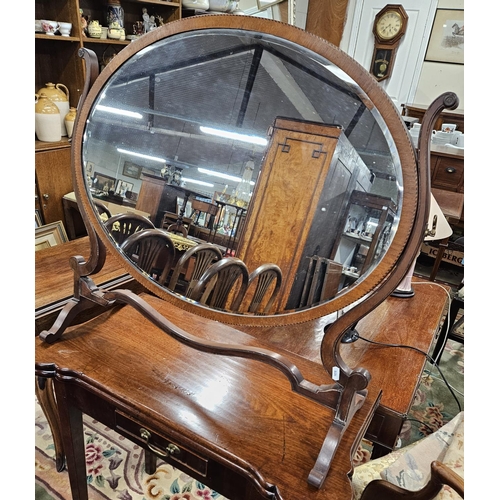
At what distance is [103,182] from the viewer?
75cm

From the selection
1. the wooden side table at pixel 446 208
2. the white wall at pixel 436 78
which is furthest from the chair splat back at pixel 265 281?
the white wall at pixel 436 78

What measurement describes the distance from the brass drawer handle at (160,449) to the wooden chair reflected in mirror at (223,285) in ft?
0.84

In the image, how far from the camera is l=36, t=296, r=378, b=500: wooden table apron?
0.61 m

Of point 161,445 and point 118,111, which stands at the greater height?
point 118,111

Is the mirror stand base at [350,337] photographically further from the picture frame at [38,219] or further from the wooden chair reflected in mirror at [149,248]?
the picture frame at [38,219]

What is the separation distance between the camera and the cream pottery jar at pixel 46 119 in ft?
5.88

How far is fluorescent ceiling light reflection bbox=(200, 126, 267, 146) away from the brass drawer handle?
544 mm

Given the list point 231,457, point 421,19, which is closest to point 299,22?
point 421,19

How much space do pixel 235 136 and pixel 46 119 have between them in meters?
1.55

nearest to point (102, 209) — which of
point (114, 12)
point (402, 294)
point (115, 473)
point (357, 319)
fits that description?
point (357, 319)

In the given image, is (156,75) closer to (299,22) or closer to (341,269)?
(341,269)

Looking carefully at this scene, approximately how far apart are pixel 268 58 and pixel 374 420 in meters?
0.81

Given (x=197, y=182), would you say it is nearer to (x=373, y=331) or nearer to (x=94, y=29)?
(x=373, y=331)

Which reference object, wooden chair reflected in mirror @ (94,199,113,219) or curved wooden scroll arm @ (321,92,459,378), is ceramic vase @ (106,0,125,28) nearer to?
wooden chair reflected in mirror @ (94,199,113,219)
